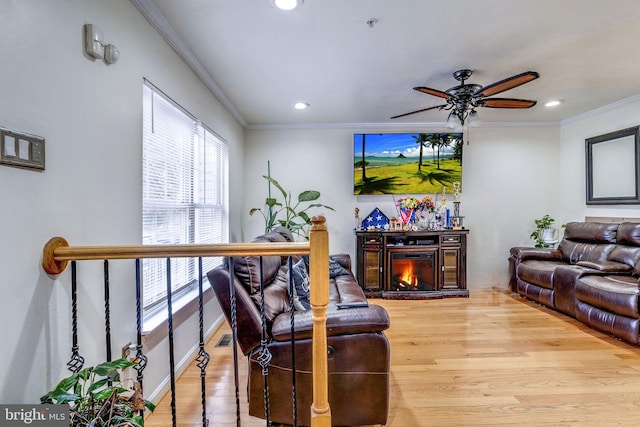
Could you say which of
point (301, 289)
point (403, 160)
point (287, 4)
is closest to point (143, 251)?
point (301, 289)

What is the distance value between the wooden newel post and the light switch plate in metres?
1.09

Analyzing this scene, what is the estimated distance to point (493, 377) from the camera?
2316 mm

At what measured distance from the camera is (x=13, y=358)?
1119mm

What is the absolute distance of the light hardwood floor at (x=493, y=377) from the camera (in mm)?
1907

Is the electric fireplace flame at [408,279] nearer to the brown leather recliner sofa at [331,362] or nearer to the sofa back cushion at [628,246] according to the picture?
the sofa back cushion at [628,246]

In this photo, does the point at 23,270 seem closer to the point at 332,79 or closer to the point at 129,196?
the point at 129,196

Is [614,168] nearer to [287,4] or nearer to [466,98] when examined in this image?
[466,98]

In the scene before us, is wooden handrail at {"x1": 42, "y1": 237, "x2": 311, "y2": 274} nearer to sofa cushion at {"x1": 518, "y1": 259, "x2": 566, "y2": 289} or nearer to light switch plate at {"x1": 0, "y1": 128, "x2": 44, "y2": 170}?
light switch plate at {"x1": 0, "y1": 128, "x2": 44, "y2": 170}

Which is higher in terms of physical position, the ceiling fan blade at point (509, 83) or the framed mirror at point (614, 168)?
the ceiling fan blade at point (509, 83)

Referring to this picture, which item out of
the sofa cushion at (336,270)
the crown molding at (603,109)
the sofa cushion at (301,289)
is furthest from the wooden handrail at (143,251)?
the crown molding at (603,109)

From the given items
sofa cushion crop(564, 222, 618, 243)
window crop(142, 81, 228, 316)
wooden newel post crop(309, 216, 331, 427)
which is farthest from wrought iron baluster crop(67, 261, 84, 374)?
sofa cushion crop(564, 222, 618, 243)

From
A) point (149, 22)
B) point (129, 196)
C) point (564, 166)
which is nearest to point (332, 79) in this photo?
point (149, 22)

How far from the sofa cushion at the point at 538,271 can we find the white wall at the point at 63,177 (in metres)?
4.28

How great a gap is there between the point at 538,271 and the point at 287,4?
162 inches
